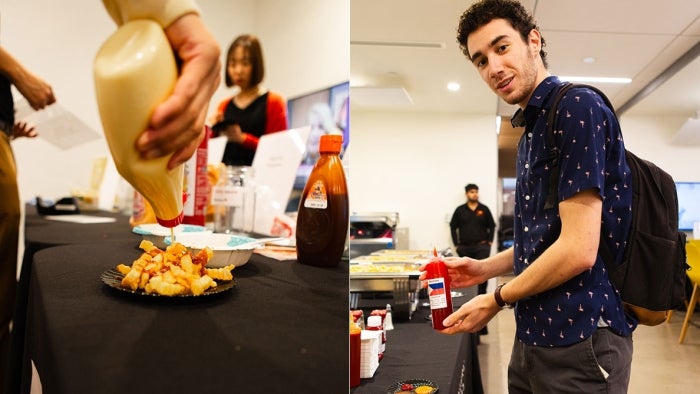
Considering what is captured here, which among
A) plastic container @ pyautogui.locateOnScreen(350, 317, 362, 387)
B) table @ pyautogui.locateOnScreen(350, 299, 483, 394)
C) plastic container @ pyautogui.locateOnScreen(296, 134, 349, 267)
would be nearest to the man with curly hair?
table @ pyautogui.locateOnScreen(350, 299, 483, 394)

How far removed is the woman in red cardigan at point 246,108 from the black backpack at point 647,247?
750 millimetres

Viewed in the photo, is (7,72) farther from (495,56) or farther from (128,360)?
(495,56)

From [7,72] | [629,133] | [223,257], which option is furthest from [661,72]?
[7,72]

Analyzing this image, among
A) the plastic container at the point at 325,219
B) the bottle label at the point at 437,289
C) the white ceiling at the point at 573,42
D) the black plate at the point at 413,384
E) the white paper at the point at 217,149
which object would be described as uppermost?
the white ceiling at the point at 573,42

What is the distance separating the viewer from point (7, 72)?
1092mm

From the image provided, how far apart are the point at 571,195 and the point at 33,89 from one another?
126 centimetres

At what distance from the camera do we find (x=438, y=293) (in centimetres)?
113

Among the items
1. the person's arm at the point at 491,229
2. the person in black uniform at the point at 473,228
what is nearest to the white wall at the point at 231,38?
the person in black uniform at the point at 473,228

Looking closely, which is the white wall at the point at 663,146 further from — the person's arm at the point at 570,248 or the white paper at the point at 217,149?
the white paper at the point at 217,149

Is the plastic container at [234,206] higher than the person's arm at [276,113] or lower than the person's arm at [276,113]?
lower

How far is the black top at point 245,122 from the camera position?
1.44 m

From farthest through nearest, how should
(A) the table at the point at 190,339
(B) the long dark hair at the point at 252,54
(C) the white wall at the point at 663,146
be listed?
(C) the white wall at the point at 663,146 → (B) the long dark hair at the point at 252,54 → (A) the table at the point at 190,339

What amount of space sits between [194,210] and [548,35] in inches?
126

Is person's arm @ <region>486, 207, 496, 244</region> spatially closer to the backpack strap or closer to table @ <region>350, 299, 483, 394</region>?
table @ <region>350, 299, 483, 394</region>
